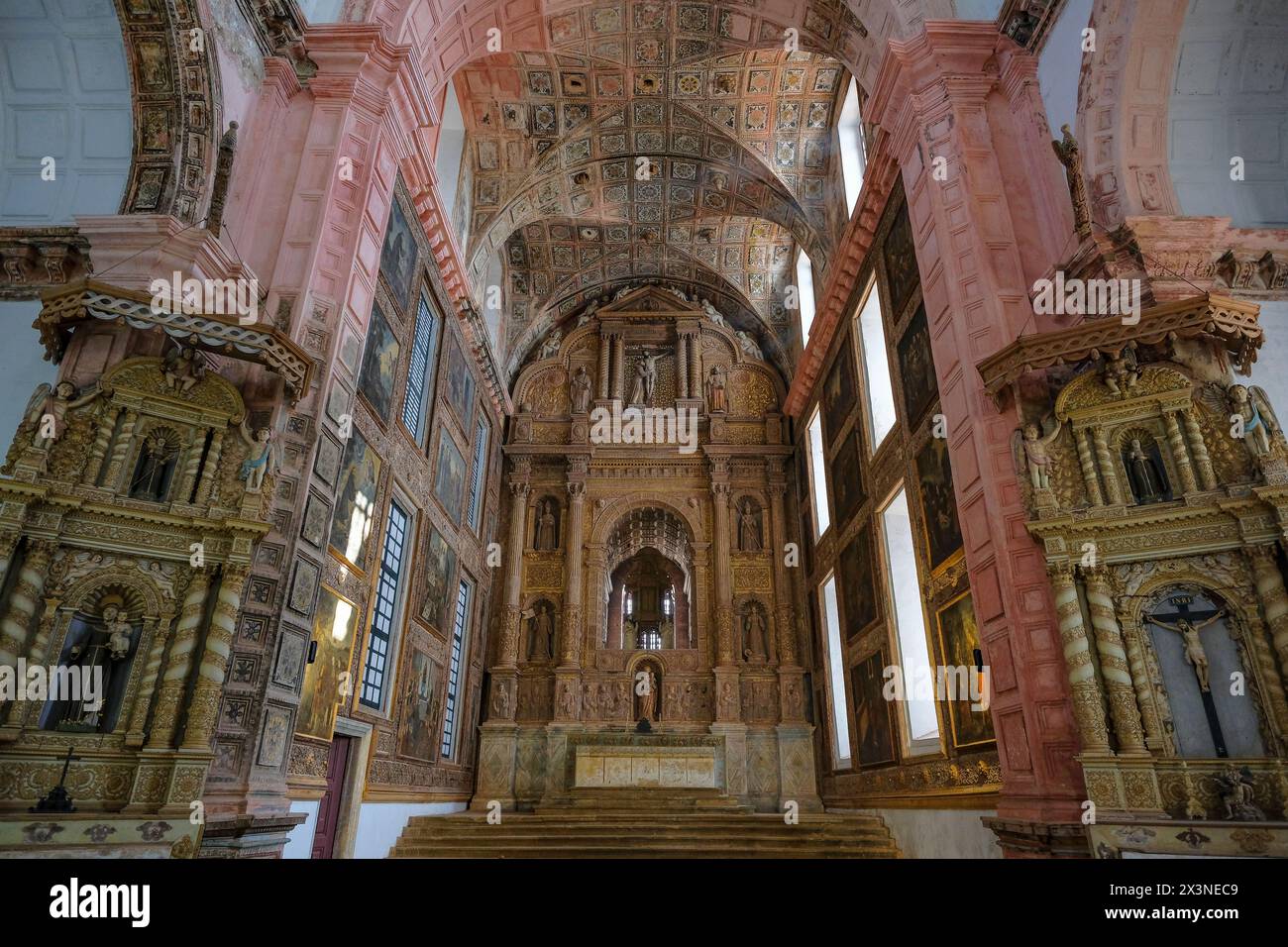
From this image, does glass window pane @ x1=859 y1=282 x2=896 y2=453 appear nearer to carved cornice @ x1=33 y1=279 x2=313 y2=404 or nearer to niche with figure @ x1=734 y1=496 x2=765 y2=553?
niche with figure @ x1=734 y1=496 x2=765 y2=553

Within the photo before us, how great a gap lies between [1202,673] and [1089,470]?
199 cm

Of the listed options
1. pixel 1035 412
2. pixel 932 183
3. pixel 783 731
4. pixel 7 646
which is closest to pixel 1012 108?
pixel 932 183

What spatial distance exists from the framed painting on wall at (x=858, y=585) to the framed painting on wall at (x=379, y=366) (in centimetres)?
918

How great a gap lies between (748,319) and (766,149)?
6.03 m

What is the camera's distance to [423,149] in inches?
491

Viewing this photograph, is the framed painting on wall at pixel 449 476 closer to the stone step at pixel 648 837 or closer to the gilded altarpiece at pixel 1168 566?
the stone step at pixel 648 837

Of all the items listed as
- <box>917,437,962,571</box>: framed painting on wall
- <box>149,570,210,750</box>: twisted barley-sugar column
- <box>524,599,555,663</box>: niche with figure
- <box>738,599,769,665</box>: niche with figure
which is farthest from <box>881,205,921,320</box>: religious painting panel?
<box>524,599,555,663</box>: niche with figure

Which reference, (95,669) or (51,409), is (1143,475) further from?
(51,409)

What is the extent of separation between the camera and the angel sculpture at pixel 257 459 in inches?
293

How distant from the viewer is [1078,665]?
655 centimetres

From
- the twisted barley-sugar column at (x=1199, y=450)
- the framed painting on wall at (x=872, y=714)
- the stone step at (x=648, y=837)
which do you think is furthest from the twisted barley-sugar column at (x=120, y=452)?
the framed painting on wall at (x=872, y=714)

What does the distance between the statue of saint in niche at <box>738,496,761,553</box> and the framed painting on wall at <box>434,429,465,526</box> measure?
308 inches
